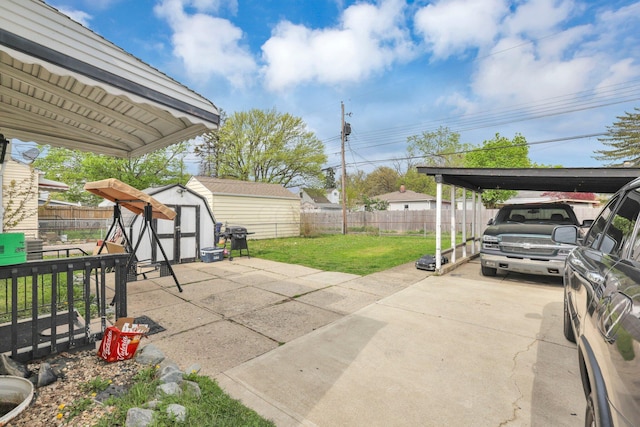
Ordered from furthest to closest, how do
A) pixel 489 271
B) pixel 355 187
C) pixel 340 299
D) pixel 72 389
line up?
pixel 355 187 < pixel 489 271 < pixel 340 299 < pixel 72 389

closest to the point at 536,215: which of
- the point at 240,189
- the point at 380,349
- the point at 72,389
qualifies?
the point at 380,349

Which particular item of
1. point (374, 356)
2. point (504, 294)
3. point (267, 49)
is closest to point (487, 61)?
point (267, 49)

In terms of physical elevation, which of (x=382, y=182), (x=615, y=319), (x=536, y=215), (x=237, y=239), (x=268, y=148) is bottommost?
(x=237, y=239)

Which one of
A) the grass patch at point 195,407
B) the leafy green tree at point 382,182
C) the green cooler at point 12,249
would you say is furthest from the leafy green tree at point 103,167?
the leafy green tree at point 382,182

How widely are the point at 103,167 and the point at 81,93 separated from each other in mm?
20344

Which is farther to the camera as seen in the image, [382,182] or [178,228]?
[382,182]

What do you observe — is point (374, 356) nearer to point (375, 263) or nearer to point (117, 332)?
point (117, 332)

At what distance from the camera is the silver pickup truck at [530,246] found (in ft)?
18.9

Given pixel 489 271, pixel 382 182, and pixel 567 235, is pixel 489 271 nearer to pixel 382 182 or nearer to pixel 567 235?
pixel 567 235

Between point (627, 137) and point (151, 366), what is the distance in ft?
148

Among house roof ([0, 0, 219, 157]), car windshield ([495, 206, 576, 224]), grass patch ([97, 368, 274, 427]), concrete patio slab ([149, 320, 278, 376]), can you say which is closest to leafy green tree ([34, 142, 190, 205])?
house roof ([0, 0, 219, 157])

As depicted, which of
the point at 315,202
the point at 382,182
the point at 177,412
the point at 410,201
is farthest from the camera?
the point at 382,182

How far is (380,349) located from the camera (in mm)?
3363

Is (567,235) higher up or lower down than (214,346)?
higher up
